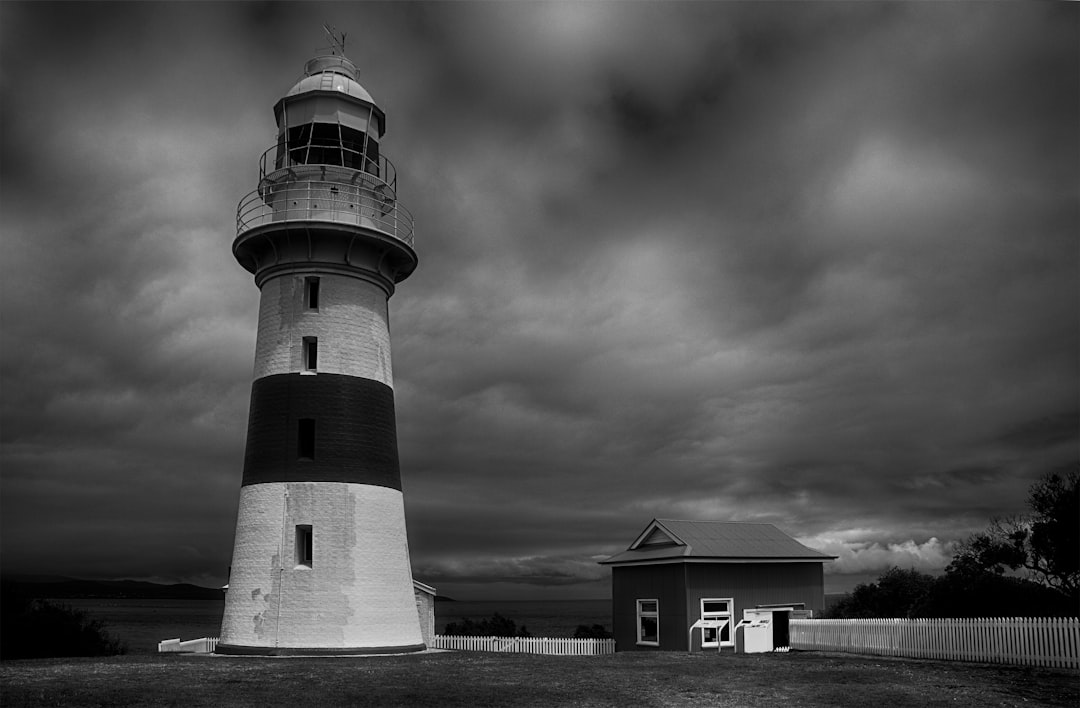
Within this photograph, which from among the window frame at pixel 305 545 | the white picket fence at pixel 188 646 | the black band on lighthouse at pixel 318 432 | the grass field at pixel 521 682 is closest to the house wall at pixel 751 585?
the grass field at pixel 521 682

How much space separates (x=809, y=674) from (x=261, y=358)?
15.7 m

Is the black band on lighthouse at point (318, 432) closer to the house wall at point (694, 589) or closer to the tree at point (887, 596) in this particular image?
the house wall at point (694, 589)

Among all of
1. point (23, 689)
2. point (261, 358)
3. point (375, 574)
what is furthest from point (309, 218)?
point (23, 689)

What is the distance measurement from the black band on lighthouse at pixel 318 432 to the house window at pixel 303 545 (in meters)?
1.28

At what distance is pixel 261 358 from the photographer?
2414 centimetres

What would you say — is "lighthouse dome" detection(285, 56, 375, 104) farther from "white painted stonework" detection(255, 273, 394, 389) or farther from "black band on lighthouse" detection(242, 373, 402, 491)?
"black band on lighthouse" detection(242, 373, 402, 491)

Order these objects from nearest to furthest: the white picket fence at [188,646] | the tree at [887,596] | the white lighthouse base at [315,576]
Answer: the white lighthouse base at [315,576] < the white picket fence at [188,646] < the tree at [887,596]

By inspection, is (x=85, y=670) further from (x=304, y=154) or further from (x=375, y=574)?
(x=304, y=154)

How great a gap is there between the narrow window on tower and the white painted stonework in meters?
1.39

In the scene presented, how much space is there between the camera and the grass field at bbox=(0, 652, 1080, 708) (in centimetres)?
1445

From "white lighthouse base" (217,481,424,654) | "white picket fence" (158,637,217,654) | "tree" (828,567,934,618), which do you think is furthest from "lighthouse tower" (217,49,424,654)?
"tree" (828,567,934,618)

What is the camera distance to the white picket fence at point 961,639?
1942 centimetres

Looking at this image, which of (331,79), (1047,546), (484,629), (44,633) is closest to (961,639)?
(1047,546)

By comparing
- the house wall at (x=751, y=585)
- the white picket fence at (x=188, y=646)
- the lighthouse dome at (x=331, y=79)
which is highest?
the lighthouse dome at (x=331, y=79)
